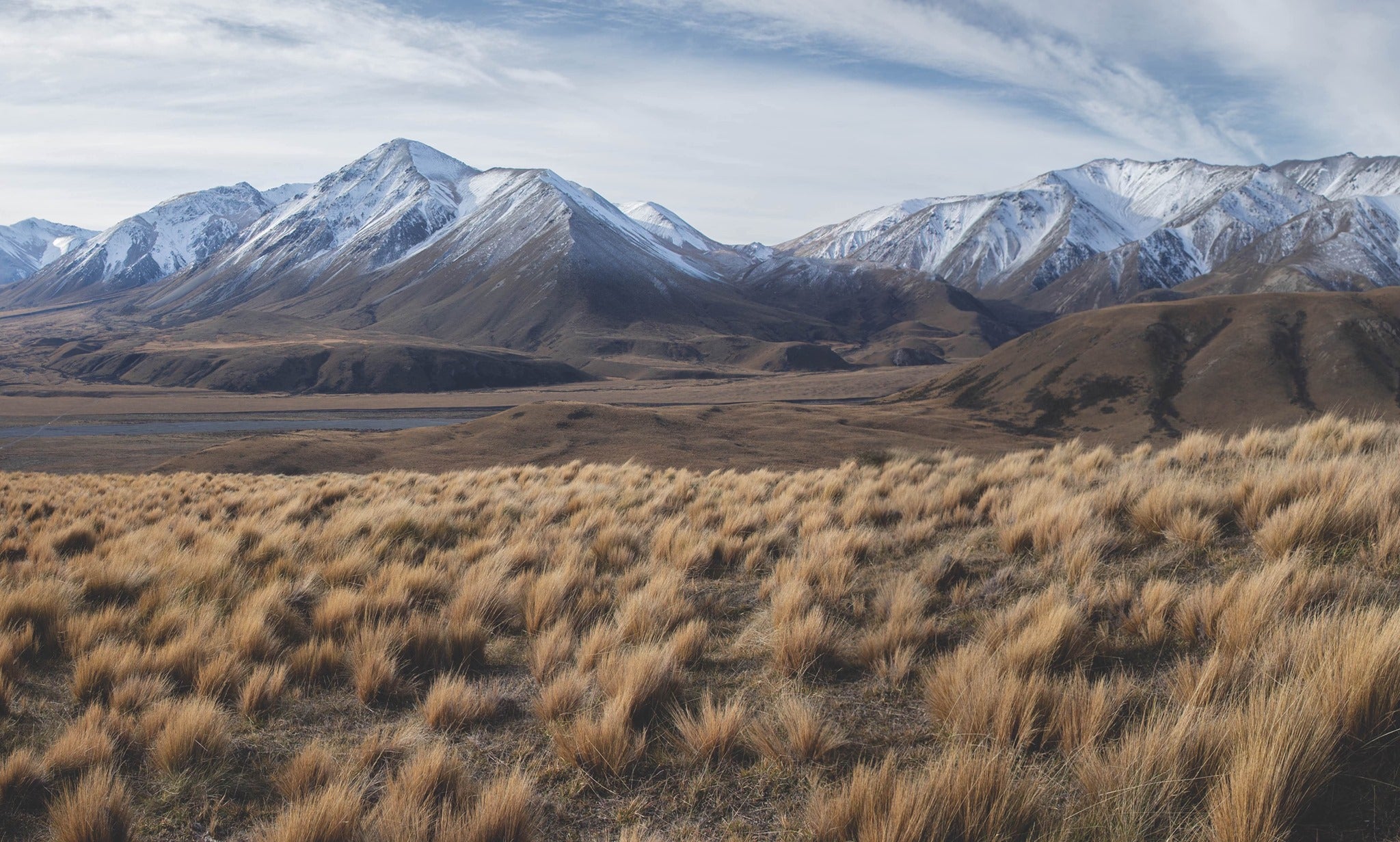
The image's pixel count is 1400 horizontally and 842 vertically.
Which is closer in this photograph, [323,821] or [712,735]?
[323,821]

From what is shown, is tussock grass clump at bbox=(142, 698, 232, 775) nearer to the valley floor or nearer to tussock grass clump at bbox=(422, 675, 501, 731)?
tussock grass clump at bbox=(422, 675, 501, 731)

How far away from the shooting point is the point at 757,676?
4367mm

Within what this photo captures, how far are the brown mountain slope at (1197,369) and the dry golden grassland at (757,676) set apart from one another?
77.9 metres

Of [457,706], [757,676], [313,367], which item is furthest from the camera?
[313,367]

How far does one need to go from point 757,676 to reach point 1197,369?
101268mm

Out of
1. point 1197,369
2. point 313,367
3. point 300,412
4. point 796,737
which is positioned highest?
point 1197,369

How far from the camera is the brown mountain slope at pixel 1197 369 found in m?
77.5

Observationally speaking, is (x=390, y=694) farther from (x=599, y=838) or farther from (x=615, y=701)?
(x=599, y=838)

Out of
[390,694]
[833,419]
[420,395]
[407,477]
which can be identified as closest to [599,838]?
[390,694]

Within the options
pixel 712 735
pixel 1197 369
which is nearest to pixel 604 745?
pixel 712 735

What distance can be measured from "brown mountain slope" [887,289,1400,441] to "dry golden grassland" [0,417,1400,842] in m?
77.9

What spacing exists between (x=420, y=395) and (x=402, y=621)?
137972 mm

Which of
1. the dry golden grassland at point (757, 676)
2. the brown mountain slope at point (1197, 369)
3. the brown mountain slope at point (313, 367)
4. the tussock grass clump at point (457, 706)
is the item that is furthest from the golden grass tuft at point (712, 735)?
the brown mountain slope at point (313, 367)

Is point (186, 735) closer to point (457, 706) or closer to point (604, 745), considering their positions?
point (457, 706)
